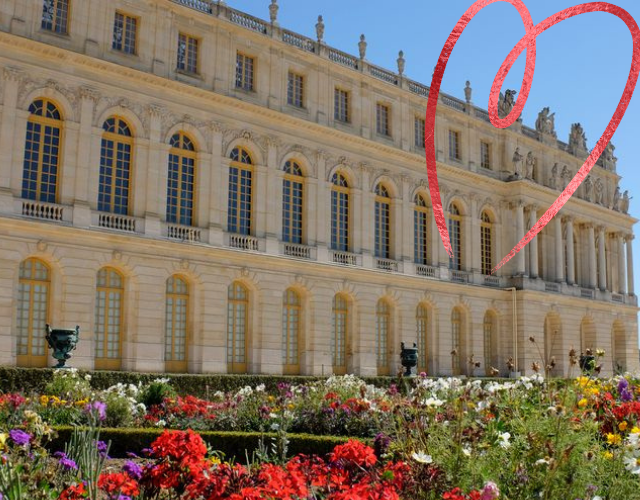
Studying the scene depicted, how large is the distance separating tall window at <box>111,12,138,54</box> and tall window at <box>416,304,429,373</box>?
1772 centimetres

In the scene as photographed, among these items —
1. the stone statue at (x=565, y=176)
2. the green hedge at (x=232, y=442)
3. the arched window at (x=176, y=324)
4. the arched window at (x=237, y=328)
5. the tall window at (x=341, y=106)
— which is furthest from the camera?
the stone statue at (x=565, y=176)

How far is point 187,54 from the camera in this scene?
3016 cm

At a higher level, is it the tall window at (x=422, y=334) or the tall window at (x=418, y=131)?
the tall window at (x=418, y=131)

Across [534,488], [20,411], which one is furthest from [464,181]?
[534,488]

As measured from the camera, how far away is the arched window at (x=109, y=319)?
87.0 ft

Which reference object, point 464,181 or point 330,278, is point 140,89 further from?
point 464,181

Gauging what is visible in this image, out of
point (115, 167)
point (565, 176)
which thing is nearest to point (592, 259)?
point (565, 176)

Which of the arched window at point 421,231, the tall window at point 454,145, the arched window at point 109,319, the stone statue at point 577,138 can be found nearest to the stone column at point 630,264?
the stone statue at point 577,138

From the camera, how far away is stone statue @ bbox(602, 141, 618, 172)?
5359 centimetres

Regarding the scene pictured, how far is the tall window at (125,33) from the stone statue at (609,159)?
3546cm

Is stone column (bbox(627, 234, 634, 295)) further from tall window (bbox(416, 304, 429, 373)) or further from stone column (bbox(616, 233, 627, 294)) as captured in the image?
tall window (bbox(416, 304, 429, 373))

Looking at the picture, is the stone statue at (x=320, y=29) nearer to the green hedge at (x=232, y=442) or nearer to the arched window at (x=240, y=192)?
the arched window at (x=240, y=192)

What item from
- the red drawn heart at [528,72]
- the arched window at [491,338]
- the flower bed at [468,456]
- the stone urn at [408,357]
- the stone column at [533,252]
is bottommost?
the flower bed at [468,456]

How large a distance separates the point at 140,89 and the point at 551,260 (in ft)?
91.0
